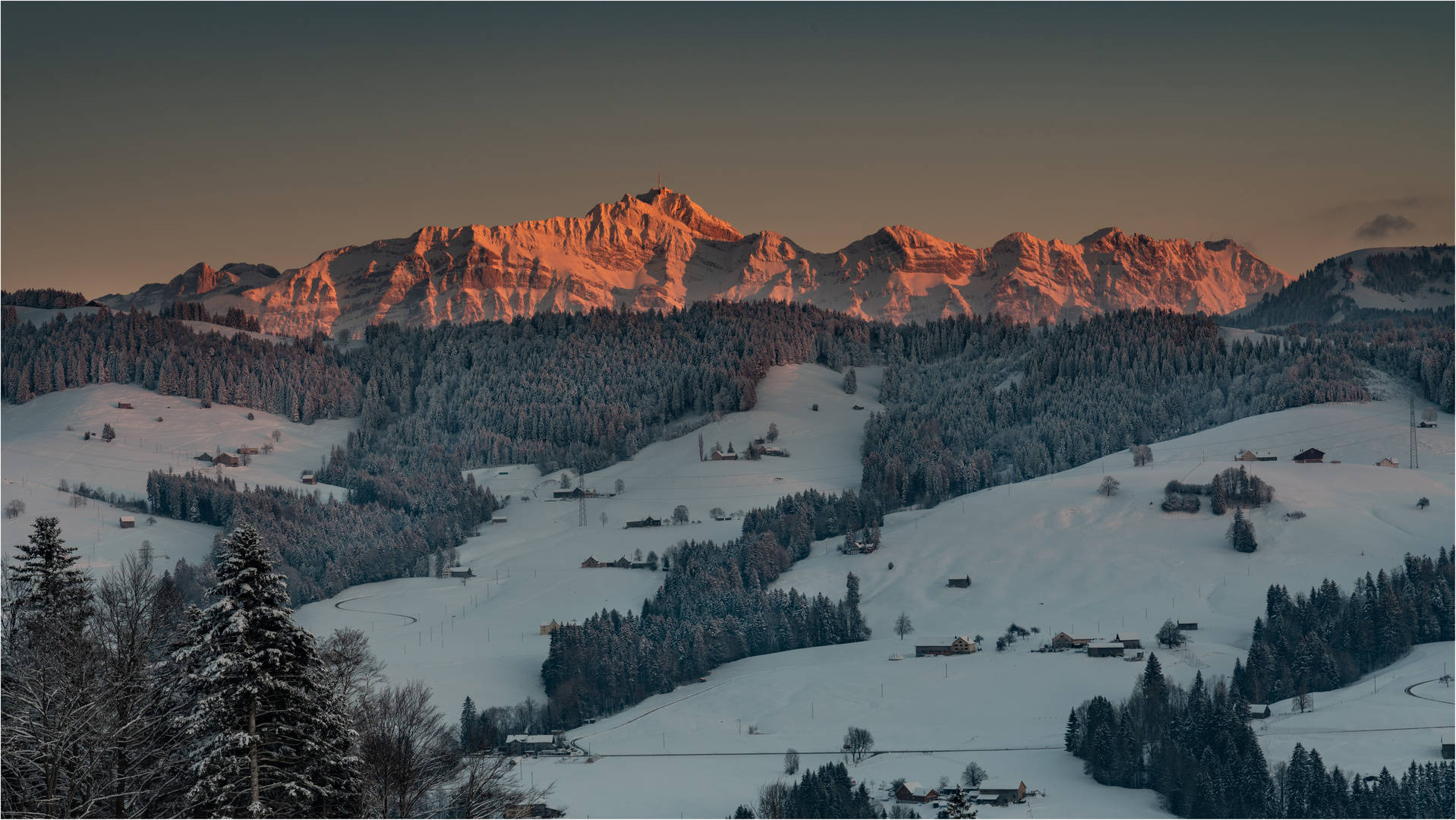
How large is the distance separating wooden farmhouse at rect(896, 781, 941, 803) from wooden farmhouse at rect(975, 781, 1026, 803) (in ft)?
10.2

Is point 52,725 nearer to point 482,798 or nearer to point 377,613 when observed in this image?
point 482,798

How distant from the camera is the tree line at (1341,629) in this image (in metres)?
126

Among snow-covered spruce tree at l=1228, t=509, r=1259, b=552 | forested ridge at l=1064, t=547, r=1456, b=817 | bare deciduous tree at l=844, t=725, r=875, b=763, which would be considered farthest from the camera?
snow-covered spruce tree at l=1228, t=509, r=1259, b=552

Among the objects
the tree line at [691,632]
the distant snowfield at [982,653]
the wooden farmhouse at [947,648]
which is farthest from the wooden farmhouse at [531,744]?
the wooden farmhouse at [947,648]

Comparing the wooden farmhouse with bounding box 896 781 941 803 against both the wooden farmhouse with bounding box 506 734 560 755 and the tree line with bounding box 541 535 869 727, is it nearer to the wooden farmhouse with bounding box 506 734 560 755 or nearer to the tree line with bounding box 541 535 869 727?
the wooden farmhouse with bounding box 506 734 560 755

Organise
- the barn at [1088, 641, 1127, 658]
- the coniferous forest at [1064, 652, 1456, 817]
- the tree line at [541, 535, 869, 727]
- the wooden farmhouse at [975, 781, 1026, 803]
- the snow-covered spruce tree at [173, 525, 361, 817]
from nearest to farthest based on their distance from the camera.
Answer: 1. the snow-covered spruce tree at [173, 525, 361, 817]
2. the coniferous forest at [1064, 652, 1456, 817]
3. the wooden farmhouse at [975, 781, 1026, 803]
4. the barn at [1088, 641, 1127, 658]
5. the tree line at [541, 535, 869, 727]

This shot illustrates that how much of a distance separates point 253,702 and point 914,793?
232ft

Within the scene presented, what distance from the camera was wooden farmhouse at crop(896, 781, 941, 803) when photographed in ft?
314

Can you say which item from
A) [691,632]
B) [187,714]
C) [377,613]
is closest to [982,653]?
[691,632]

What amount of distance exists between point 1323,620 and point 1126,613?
20489 mm

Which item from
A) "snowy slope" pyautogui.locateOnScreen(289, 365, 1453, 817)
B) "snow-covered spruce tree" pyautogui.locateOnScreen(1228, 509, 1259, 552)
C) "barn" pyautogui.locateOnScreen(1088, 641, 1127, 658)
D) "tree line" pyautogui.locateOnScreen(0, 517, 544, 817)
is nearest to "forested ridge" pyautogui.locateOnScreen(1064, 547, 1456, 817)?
"snowy slope" pyautogui.locateOnScreen(289, 365, 1453, 817)

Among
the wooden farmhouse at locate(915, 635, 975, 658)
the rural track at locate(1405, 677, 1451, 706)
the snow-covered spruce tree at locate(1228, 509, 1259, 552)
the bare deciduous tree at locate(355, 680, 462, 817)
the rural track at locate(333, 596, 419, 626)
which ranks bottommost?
the rural track at locate(1405, 677, 1451, 706)

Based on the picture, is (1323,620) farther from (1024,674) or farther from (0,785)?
(0,785)

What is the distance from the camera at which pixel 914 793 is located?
316 ft
